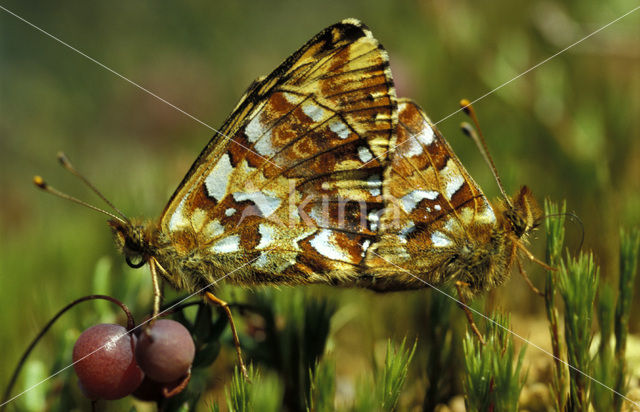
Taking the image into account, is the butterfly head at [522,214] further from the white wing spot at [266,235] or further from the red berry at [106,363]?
the red berry at [106,363]

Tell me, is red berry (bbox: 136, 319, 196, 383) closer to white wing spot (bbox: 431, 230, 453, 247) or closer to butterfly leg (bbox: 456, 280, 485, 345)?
butterfly leg (bbox: 456, 280, 485, 345)

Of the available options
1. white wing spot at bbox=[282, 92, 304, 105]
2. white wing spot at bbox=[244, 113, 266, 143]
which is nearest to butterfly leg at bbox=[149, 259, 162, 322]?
white wing spot at bbox=[244, 113, 266, 143]

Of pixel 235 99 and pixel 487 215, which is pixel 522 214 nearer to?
pixel 487 215

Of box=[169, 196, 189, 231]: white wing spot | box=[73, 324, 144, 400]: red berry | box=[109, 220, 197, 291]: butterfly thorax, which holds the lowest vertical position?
box=[73, 324, 144, 400]: red berry

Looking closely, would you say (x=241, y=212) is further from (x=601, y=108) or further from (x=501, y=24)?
(x=501, y=24)

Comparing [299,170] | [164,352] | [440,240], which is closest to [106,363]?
[164,352]
